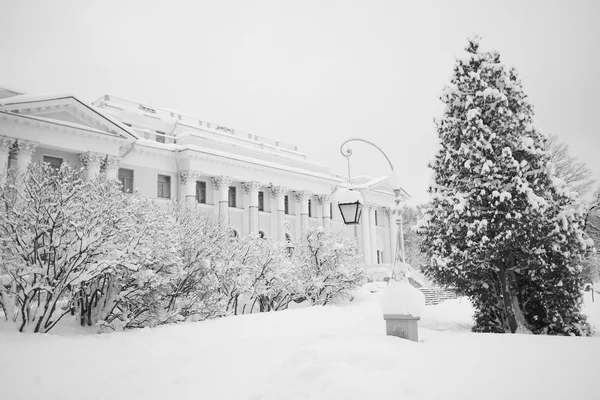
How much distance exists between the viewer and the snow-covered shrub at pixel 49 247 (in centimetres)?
1070

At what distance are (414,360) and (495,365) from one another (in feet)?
3.60

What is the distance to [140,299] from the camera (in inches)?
529

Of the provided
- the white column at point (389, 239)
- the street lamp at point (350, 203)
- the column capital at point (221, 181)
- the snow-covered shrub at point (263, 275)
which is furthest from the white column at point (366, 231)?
the street lamp at point (350, 203)

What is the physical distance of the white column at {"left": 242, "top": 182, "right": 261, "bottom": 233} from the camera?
115 ft

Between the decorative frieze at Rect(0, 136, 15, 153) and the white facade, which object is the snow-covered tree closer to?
the white facade

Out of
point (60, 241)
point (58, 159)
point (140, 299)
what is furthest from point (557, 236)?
point (58, 159)

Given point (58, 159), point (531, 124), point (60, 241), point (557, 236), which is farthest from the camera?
point (58, 159)

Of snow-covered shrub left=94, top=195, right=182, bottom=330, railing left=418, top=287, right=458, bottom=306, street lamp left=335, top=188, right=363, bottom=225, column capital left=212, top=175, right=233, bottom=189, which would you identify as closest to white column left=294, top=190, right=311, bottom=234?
column capital left=212, top=175, right=233, bottom=189

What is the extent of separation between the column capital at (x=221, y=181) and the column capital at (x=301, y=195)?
26.4 ft

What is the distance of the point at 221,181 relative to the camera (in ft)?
110

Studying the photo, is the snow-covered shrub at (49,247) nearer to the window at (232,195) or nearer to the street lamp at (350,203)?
the street lamp at (350,203)

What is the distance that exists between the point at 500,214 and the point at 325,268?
1196 centimetres

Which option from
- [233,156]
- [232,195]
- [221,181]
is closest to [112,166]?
[221,181]

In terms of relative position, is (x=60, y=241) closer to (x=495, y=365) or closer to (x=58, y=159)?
(x=495, y=365)
